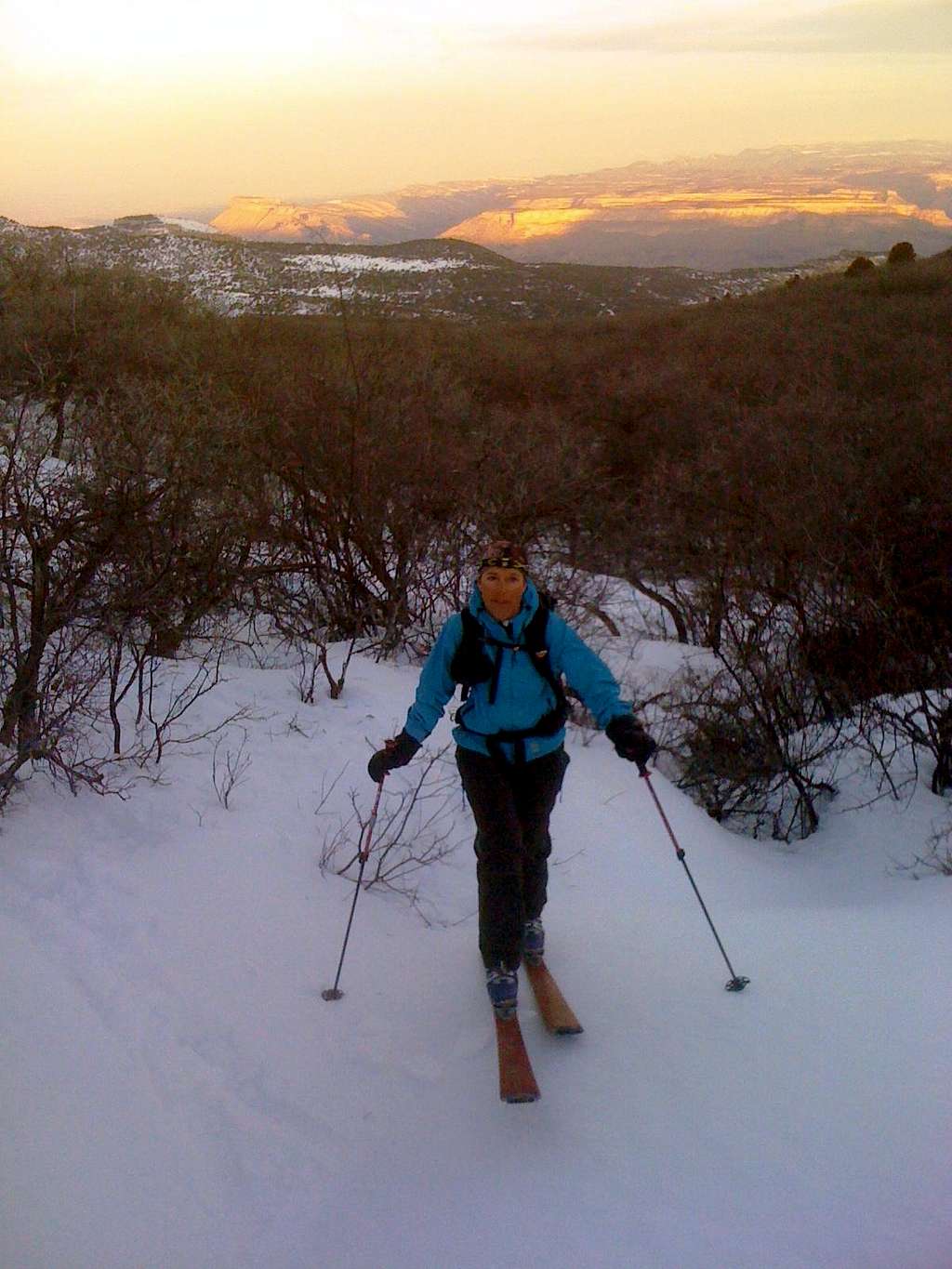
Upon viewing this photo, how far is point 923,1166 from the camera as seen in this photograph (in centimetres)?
307

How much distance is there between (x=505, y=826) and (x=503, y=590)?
3.17 ft

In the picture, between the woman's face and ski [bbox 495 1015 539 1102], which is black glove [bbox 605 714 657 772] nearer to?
the woman's face

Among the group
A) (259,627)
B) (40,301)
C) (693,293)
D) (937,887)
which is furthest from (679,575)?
(693,293)

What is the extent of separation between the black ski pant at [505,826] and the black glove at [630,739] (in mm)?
251

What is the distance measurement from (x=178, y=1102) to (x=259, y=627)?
971cm

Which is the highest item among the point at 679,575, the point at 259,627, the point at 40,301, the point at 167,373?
the point at 40,301

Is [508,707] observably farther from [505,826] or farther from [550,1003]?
[550,1003]

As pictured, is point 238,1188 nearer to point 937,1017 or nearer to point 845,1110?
point 845,1110

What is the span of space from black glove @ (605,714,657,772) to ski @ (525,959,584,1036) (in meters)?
1.08

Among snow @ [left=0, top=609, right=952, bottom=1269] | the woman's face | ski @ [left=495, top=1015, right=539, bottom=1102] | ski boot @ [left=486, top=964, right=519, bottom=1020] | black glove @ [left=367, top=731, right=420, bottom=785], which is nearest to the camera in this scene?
snow @ [left=0, top=609, right=952, bottom=1269]

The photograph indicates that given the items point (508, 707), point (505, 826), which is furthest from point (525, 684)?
point (505, 826)

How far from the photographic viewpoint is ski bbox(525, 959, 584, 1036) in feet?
12.7

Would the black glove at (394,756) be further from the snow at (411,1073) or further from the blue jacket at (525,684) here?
the snow at (411,1073)

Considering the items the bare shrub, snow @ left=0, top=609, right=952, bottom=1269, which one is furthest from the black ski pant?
the bare shrub
